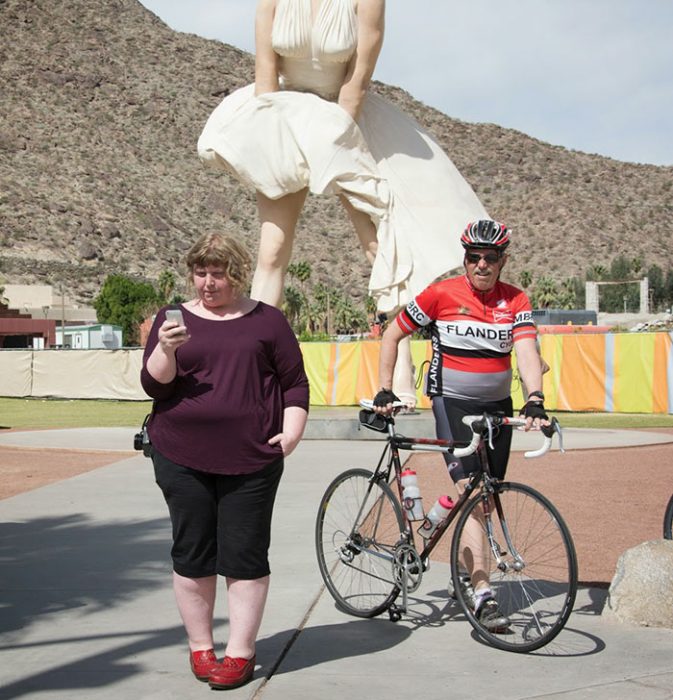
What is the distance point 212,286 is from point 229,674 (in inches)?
59.1

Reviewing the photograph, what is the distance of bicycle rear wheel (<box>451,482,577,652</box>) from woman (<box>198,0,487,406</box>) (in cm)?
847

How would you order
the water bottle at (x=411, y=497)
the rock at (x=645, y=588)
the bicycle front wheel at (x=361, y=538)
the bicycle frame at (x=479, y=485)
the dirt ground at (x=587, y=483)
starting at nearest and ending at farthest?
the bicycle frame at (x=479, y=485), the rock at (x=645, y=588), the water bottle at (x=411, y=497), the bicycle front wheel at (x=361, y=538), the dirt ground at (x=587, y=483)

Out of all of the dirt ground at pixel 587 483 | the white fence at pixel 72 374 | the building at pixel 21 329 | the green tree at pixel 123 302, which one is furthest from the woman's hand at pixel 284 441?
the green tree at pixel 123 302

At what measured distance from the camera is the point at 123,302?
77.6 metres

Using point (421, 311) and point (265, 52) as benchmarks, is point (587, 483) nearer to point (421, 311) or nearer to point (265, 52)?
point (421, 311)

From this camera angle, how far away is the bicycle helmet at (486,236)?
528 cm

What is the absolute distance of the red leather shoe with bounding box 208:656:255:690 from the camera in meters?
4.27

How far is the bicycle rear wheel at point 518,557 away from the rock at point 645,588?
1.15ft

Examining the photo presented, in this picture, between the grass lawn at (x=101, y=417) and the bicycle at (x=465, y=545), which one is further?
the grass lawn at (x=101, y=417)

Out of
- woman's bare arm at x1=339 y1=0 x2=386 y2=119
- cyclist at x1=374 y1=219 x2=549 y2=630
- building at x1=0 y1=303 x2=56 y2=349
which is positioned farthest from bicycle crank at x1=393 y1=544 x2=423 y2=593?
building at x1=0 y1=303 x2=56 y2=349

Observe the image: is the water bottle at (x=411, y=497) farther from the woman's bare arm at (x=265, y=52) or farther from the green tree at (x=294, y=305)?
the green tree at (x=294, y=305)

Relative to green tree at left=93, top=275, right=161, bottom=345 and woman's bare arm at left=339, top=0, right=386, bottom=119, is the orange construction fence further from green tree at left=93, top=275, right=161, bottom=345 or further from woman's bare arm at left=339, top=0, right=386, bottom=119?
green tree at left=93, top=275, right=161, bottom=345

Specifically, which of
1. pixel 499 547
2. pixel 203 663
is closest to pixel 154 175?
pixel 499 547

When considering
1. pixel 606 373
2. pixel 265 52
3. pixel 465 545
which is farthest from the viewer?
pixel 606 373
